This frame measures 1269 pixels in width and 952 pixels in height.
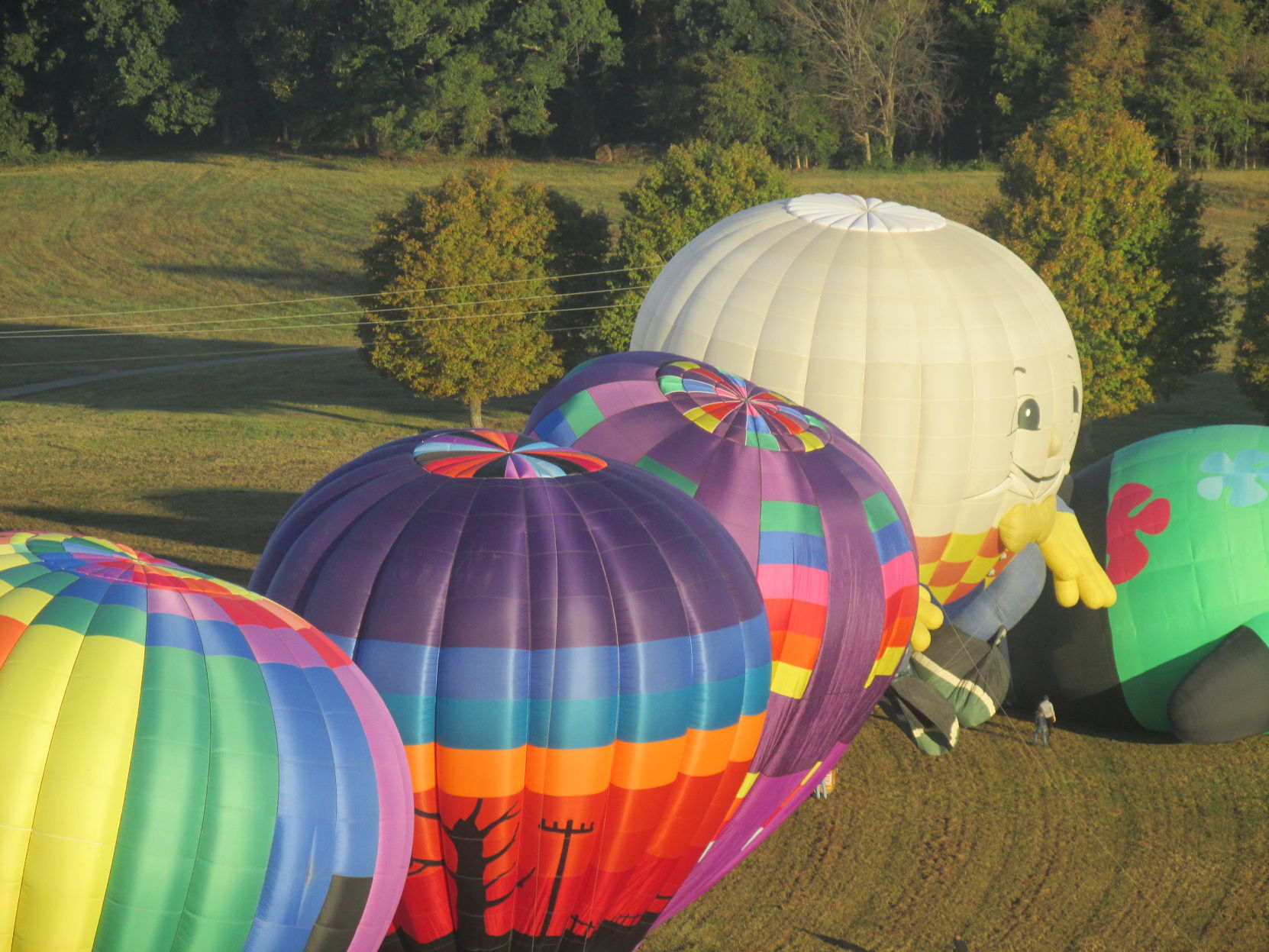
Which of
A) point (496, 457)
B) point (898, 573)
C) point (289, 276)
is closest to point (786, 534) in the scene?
point (898, 573)

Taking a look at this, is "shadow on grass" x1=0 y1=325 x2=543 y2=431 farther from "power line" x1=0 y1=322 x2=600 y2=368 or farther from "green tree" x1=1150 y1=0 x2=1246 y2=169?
"green tree" x1=1150 y1=0 x2=1246 y2=169

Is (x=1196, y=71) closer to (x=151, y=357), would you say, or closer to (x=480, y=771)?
(x=151, y=357)

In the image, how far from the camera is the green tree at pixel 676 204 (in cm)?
3828

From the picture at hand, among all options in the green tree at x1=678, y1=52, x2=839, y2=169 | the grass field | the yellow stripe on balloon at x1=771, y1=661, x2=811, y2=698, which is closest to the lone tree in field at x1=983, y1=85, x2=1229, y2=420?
the grass field

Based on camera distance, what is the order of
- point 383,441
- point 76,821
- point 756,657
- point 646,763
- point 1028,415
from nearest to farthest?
1. point 76,821
2. point 646,763
3. point 756,657
4. point 1028,415
5. point 383,441

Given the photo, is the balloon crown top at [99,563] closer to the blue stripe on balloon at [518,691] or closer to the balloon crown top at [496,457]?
the blue stripe on balloon at [518,691]

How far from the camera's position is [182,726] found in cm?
844

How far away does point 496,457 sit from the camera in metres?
11.8

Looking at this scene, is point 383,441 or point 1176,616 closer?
point 1176,616

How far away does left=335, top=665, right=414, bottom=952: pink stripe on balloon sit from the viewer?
29.9 feet

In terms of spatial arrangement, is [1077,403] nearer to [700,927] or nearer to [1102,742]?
[1102,742]

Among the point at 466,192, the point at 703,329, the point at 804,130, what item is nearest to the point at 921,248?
the point at 703,329

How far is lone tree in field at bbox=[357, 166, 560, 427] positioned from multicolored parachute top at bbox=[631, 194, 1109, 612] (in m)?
18.2

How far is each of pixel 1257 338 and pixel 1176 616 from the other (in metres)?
17.7
